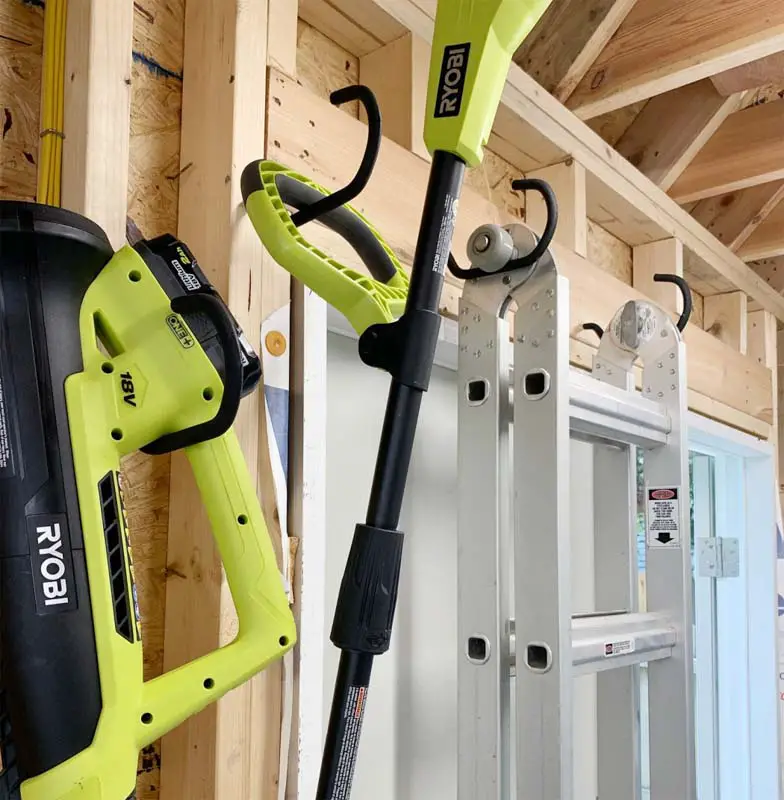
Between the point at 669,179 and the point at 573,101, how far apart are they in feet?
1.53

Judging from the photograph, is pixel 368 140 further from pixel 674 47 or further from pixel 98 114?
pixel 674 47

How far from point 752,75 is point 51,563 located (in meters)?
1.87

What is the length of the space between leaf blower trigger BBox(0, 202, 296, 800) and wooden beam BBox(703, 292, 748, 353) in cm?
216

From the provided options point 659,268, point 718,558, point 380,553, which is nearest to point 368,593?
point 380,553

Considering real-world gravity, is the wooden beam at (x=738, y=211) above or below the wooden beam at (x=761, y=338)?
above

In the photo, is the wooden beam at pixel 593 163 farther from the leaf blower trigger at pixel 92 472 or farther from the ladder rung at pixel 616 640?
the ladder rung at pixel 616 640

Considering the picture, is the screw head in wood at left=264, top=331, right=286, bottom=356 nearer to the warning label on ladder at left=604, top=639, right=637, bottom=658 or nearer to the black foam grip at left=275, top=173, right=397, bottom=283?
the black foam grip at left=275, top=173, right=397, bottom=283

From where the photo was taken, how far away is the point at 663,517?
1567mm

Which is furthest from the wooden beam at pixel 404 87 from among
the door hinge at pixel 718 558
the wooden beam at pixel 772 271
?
the wooden beam at pixel 772 271

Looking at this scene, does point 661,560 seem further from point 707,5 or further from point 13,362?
point 13,362

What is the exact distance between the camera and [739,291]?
8.78ft

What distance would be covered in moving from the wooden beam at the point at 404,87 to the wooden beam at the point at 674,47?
1.82 feet

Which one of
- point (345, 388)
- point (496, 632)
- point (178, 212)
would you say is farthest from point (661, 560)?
point (178, 212)

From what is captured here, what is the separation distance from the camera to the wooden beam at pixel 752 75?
1924mm
